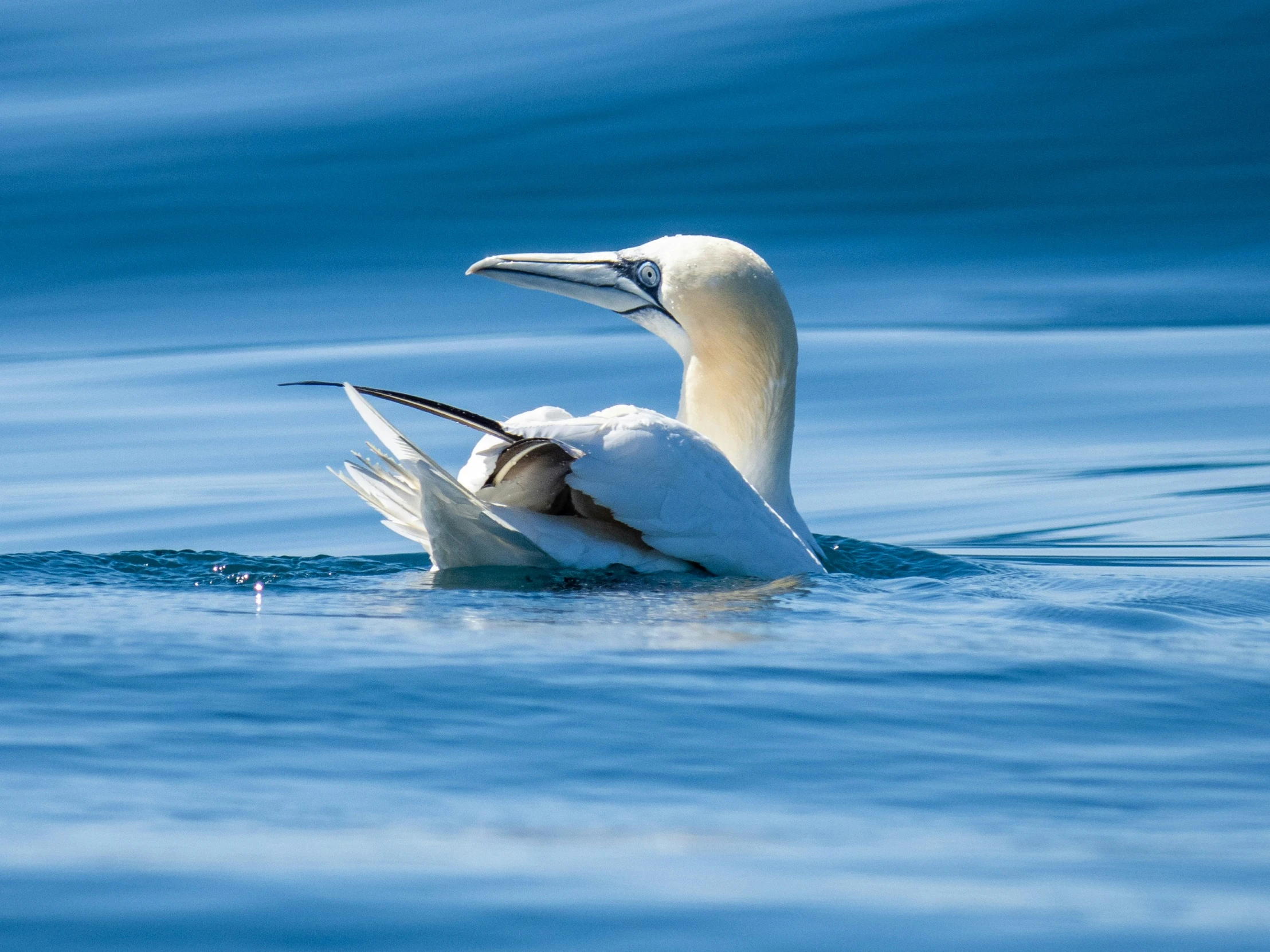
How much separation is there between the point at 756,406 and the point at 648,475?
54.3 inches

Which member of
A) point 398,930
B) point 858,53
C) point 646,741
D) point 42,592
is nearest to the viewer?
point 398,930

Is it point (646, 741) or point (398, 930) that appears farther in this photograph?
point (646, 741)

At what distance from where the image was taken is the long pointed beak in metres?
7.08

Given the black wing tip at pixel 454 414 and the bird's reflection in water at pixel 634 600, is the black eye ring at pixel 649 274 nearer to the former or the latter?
the bird's reflection in water at pixel 634 600

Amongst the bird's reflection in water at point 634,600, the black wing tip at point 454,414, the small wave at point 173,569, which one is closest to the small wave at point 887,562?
the bird's reflection in water at point 634,600

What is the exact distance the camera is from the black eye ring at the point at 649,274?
7.02 m

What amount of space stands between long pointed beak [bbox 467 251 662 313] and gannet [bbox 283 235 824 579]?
0.26 meters

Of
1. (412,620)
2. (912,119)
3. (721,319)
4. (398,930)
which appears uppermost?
(912,119)

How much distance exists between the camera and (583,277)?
7168 millimetres

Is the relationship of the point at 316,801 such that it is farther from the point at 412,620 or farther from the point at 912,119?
the point at 912,119

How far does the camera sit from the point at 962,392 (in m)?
10.9

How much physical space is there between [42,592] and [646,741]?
2388 millimetres

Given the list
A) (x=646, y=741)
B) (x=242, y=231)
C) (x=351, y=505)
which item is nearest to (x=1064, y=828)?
(x=646, y=741)

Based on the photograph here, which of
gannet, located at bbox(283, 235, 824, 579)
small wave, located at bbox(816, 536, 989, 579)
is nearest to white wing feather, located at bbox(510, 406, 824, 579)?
gannet, located at bbox(283, 235, 824, 579)
